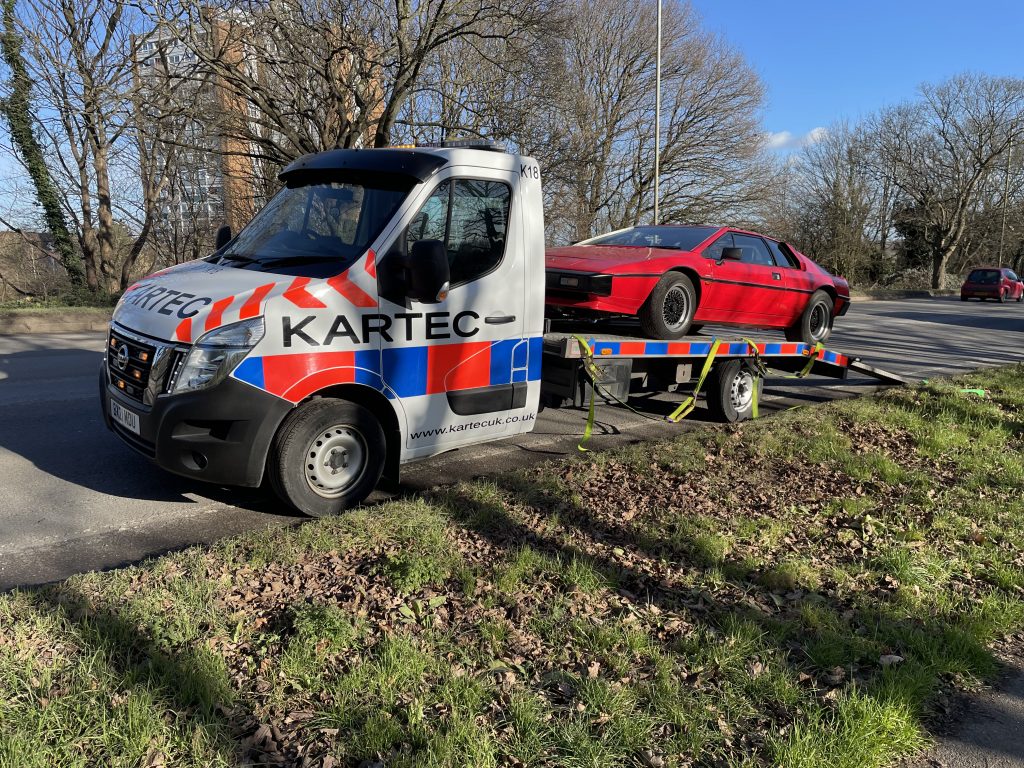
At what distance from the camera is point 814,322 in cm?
883

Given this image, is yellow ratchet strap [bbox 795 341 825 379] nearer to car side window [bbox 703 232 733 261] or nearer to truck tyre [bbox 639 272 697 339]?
car side window [bbox 703 232 733 261]

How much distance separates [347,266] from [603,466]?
8.29 feet

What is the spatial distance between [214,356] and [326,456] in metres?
0.91

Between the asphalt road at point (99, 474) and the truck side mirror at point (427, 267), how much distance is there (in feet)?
5.12

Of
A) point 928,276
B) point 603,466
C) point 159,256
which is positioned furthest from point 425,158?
point 928,276

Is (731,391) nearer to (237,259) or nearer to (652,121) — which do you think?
(237,259)

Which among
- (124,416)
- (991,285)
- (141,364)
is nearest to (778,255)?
(141,364)

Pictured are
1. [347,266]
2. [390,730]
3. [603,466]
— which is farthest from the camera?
[603,466]

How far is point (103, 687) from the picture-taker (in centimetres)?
248

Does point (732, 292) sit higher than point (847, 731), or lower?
higher

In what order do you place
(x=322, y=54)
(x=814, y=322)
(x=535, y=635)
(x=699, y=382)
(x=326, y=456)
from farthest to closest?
(x=322, y=54) < (x=814, y=322) < (x=699, y=382) < (x=326, y=456) < (x=535, y=635)

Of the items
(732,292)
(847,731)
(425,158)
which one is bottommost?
(847,731)

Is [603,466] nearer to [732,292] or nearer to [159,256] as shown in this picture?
[732,292]

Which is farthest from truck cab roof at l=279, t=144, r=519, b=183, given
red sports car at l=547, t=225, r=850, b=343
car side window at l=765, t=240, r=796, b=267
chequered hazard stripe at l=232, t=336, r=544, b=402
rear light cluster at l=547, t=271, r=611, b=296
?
car side window at l=765, t=240, r=796, b=267
